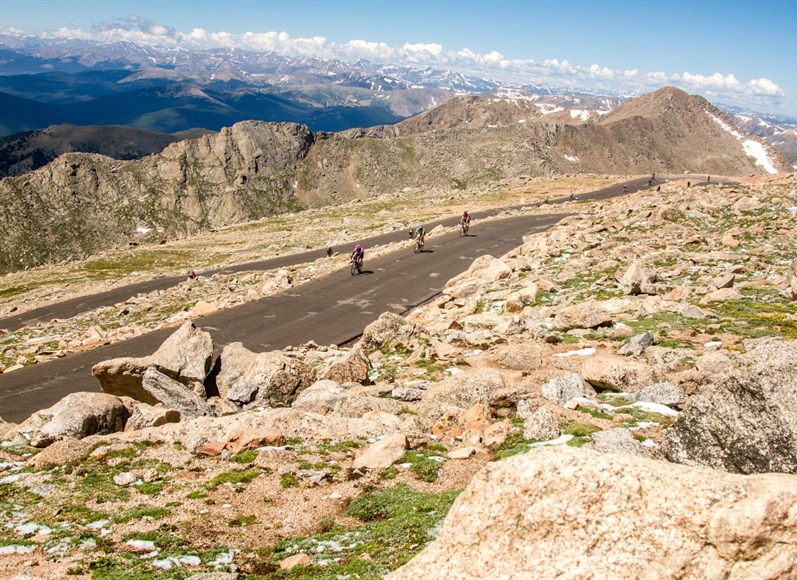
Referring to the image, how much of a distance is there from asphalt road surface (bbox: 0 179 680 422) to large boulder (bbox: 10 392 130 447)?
26.6 feet

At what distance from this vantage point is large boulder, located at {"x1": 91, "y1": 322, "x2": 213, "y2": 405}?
20.9 meters

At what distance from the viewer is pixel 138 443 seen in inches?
590

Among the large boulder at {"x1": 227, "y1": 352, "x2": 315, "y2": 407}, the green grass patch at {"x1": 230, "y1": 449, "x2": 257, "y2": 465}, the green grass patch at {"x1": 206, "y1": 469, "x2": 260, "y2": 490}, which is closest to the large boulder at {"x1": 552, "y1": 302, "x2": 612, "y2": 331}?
the large boulder at {"x1": 227, "y1": 352, "x2": 315, "y2": 407}

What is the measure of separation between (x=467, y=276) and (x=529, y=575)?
35449 millimetres

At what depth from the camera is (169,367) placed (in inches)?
855

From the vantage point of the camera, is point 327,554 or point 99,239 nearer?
point 327,554

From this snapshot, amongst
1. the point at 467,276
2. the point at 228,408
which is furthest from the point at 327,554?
the point at 467,276

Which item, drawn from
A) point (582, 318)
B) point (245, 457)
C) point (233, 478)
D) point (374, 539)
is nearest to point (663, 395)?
point (582, 318)

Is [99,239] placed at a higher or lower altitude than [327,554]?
lower

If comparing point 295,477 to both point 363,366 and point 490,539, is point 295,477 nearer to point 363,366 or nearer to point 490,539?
point 490,539

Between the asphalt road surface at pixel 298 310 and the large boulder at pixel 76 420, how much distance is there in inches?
319

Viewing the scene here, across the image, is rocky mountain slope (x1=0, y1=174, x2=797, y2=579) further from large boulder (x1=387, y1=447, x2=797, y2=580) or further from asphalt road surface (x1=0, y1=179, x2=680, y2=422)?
asphalt road surface (x1=0, y1=179, x2=680, y2=422)

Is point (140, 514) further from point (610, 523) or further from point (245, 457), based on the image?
point (610, 523)

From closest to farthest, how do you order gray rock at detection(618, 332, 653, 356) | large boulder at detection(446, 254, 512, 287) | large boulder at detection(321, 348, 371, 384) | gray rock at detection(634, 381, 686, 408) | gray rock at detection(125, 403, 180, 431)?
gray rock at detection(634, 381, 686, 408) → gray rock at detection(125, 403, 180, 431) → gray rock at detection(618, 332, 653, 356) → large boulder at detection(321, 348, 371, 384) → large boulder at detection(446, 254, 512, 287)
